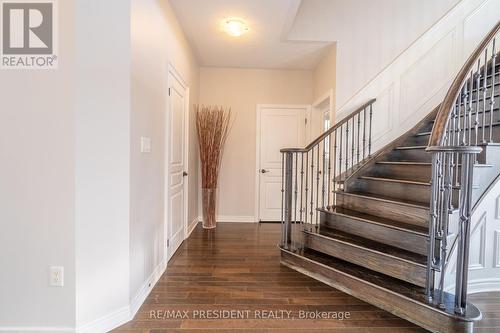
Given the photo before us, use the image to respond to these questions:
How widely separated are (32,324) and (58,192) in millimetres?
833

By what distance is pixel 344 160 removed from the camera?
3723mm

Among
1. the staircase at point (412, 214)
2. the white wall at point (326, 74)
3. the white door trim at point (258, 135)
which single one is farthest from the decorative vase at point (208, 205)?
the white wall at point (326, 74)

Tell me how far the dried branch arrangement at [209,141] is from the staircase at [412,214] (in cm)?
147

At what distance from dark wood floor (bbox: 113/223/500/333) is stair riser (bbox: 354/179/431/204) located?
88cm

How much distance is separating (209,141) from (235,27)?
1.67 m

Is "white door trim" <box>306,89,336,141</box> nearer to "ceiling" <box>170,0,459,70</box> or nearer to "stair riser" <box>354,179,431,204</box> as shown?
"ceiling" <box>170,0,459,70</box>

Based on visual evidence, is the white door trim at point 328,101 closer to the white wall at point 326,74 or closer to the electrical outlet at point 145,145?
the white wall at point 326,74

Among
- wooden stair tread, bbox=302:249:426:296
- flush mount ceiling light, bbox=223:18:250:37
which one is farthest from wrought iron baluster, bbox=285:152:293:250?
flush mount ceiling light, bbox=223:18:250:37

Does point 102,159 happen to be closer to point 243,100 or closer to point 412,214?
point 412,214

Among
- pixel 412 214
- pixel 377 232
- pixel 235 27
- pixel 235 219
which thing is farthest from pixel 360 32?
pixel 235 219

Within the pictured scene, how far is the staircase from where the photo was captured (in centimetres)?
177

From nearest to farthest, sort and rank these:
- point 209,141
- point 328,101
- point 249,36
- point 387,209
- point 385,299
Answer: point 385,299
point 387,209
point 249,36
point 328,101
point 209,141

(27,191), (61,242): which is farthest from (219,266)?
(27,191)
